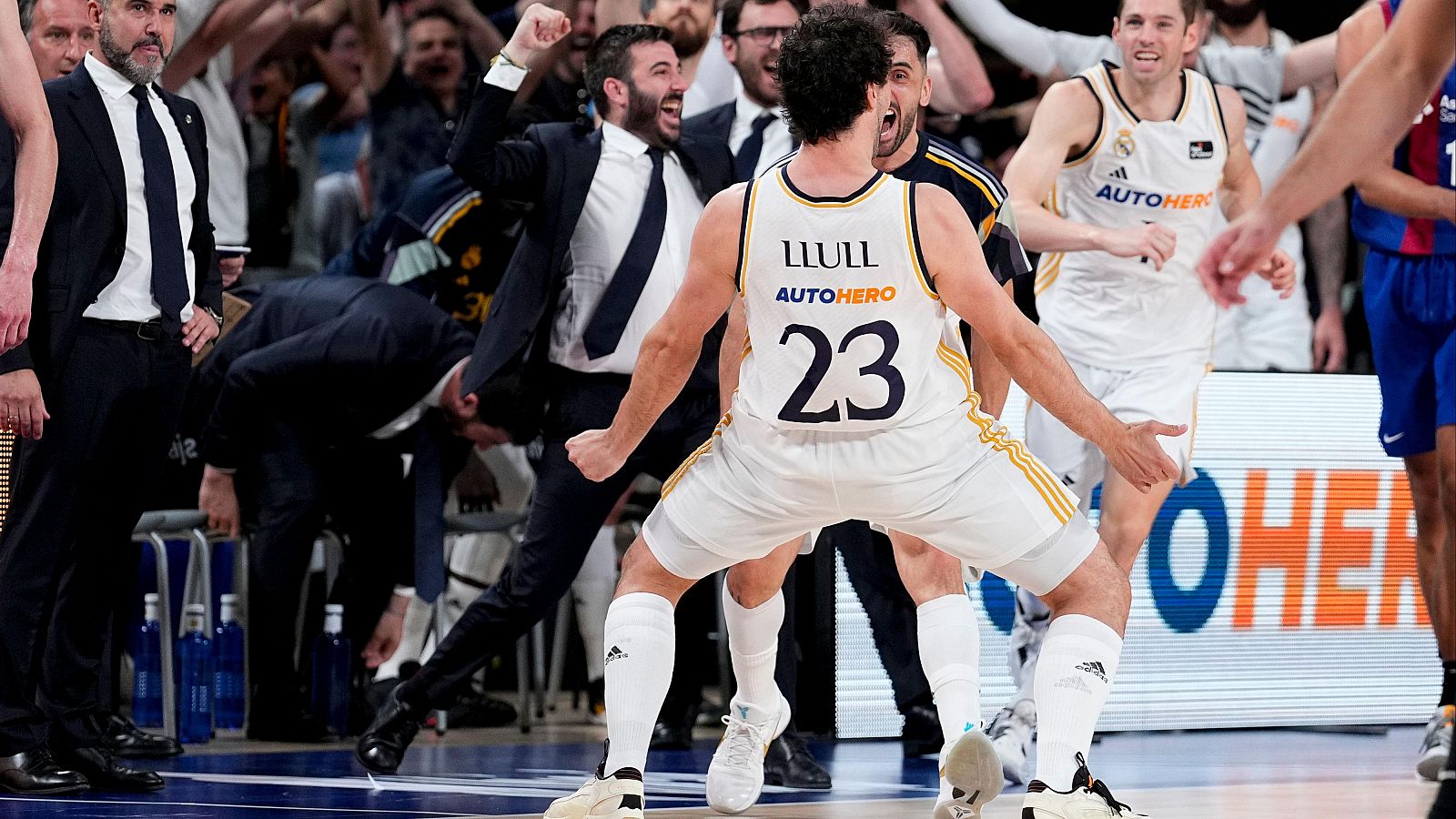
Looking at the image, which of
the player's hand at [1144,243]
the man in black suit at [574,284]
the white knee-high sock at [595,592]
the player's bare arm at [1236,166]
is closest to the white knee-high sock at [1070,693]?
the player's hand at [1144,243]

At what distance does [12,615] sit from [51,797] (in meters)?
0.50

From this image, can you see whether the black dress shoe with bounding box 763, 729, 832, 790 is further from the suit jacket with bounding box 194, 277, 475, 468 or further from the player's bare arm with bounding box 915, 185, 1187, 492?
the suit jacket with bounding box 194, 277, 475, 468

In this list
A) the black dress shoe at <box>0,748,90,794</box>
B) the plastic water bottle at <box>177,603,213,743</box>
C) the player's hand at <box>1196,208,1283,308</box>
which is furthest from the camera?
the plastic water bottle at <box>177,603,213,743</box>

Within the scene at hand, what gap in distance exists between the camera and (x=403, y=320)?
680 centimetres

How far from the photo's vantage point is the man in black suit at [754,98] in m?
6.55

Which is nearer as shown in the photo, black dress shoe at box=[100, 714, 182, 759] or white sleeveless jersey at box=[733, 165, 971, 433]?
white sleeveless jersey at box=[733, 165, 971, 433]

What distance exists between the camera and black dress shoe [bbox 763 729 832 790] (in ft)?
17.6

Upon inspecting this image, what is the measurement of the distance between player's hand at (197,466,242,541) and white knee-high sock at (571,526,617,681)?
1.38m

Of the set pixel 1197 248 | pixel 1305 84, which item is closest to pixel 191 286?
pixel 1197 248

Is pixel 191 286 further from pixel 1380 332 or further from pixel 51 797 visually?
pixel 1380 332

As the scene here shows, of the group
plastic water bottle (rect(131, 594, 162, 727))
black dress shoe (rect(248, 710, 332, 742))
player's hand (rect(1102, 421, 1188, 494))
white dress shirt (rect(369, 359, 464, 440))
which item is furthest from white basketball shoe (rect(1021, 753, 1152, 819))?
plastic water bottle (rect(131, 594, 162, 727))

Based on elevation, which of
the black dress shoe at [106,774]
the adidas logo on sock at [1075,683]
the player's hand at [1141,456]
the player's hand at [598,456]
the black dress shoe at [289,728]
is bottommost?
the black dress shoe at [289,728]

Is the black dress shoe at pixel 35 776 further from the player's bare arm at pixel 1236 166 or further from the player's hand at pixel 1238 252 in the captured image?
the player's bare arm at pixel 1236 166

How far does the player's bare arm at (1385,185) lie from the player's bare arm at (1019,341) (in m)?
2.05
